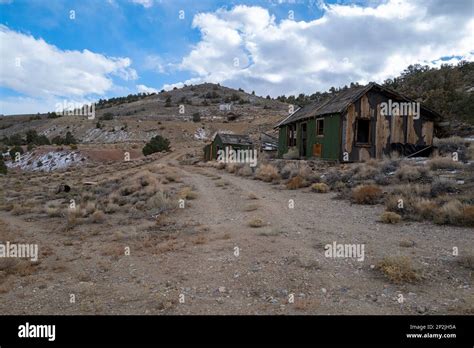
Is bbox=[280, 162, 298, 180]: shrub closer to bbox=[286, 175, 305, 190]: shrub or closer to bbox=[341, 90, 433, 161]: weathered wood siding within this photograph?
bbox=[286, 175, 305, 190]: shrub

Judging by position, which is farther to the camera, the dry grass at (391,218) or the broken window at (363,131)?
the broken window at (363,131)

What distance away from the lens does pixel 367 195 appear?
10.4 meters

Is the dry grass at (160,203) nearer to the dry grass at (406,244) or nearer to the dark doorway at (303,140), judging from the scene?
the dry grass at (406,244)

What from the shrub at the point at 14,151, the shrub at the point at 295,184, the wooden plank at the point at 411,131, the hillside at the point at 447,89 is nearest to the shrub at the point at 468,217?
the shrub at the point at 295,184

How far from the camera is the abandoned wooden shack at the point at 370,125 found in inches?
712

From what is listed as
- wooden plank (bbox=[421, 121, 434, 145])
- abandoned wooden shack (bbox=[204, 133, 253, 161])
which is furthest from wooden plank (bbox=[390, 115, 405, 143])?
abandoned wooden shack (bbox=[204, 133, 253, 161])

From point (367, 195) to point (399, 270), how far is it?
5478mm

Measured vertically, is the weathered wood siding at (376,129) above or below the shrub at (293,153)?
above

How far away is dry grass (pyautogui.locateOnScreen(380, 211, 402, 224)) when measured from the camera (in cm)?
819

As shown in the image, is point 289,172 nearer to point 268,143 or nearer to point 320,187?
point 320,187
